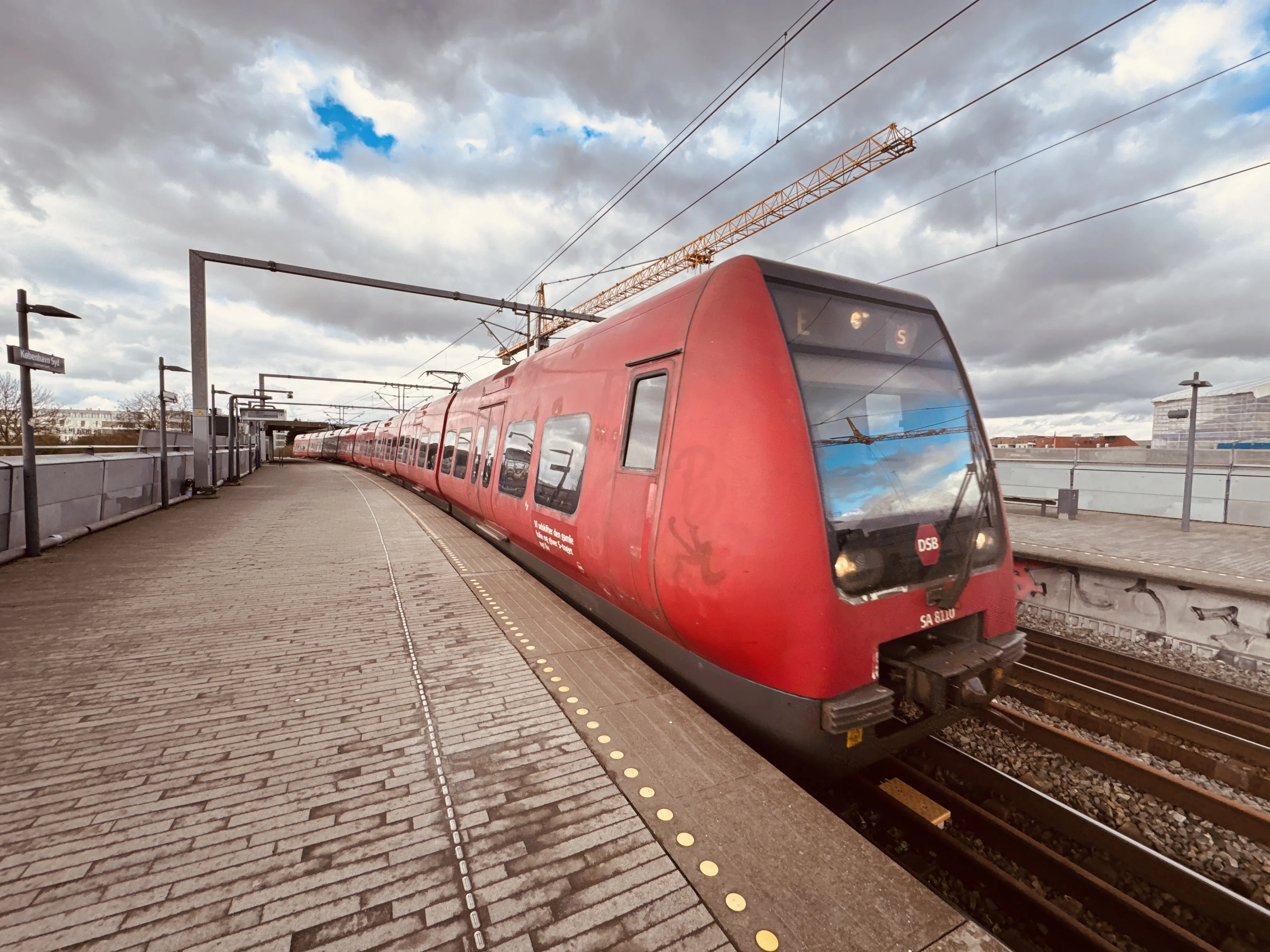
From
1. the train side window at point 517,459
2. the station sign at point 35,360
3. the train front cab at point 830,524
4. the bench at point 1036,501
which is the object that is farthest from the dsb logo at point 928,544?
the bench at point 1036,501

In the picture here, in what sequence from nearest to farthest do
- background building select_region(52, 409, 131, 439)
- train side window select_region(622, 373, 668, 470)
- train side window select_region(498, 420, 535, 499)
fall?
1. train side window select_region(622, 373, 668, 470)
2. train side window select_region(498, 420, 535, 499)
3. background building select_region(52, 409, 131, 439)

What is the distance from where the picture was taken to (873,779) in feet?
11.3

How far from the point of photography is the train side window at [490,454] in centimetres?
766

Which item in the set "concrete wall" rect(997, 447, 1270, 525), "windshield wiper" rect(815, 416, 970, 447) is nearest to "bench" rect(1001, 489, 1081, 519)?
"concrete wall" rect(997, 447, 1270, 525)

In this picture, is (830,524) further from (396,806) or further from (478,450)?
(478,450)

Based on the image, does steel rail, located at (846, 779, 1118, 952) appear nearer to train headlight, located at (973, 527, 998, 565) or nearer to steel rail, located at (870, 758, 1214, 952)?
steel rail, located at (870, 758, 1214, 952)

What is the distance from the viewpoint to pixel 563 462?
16.7ft

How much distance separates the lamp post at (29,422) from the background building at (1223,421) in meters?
20.6

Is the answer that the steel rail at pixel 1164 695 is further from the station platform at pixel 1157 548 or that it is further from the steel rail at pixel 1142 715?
the station platform at pixel 1157 548

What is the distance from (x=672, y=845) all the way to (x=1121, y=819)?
3.46 m

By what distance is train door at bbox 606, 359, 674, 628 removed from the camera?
347 centimetres

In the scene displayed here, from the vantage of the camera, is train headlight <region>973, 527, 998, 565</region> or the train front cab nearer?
the train front cab

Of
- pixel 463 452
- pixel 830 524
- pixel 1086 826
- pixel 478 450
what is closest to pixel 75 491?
pixel 463 452

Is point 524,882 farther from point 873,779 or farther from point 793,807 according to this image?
point 873,779
